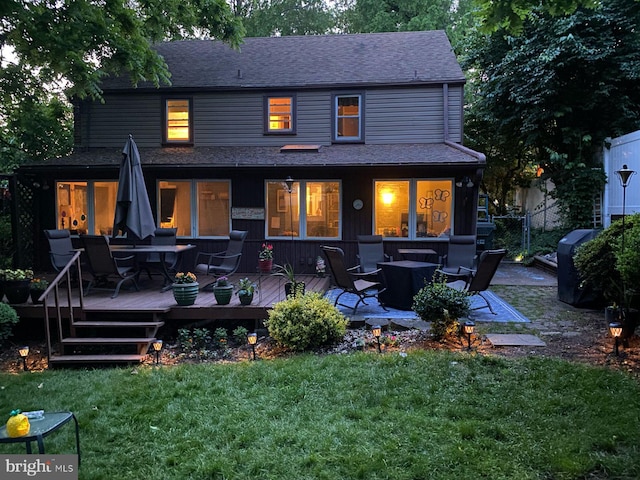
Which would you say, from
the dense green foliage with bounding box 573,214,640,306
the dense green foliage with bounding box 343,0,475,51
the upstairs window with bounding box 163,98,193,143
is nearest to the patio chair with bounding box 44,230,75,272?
the upstairs window with bounding box 163,98,193,143

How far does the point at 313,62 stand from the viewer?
11398mm

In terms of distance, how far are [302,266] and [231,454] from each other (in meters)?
7.01

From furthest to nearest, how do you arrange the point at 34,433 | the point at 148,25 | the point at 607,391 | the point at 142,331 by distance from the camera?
the point at 148,25
the point at 142,331
the point at 607,391
the point at 34,433

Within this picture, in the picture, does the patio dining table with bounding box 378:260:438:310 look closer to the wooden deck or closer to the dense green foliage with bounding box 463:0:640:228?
the wooden deck

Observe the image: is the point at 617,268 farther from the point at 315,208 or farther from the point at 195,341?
the point at 315,208

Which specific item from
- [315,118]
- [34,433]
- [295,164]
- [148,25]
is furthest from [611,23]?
[34,433]

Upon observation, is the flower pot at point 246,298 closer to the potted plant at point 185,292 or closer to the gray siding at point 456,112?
the potted plant at point 185,292

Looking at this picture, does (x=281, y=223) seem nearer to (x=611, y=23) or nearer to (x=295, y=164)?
(x=295, y=164)

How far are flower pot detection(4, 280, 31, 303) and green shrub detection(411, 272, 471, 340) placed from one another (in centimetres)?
544

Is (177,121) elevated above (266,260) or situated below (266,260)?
above

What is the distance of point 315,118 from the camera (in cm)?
1052

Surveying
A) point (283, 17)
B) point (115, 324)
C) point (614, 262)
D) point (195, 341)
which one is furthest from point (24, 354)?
point (283, 17)

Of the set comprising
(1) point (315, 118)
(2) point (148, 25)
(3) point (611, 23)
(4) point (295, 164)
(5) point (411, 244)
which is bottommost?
(5) point (411, 244)

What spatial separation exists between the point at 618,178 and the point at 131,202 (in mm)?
10913
